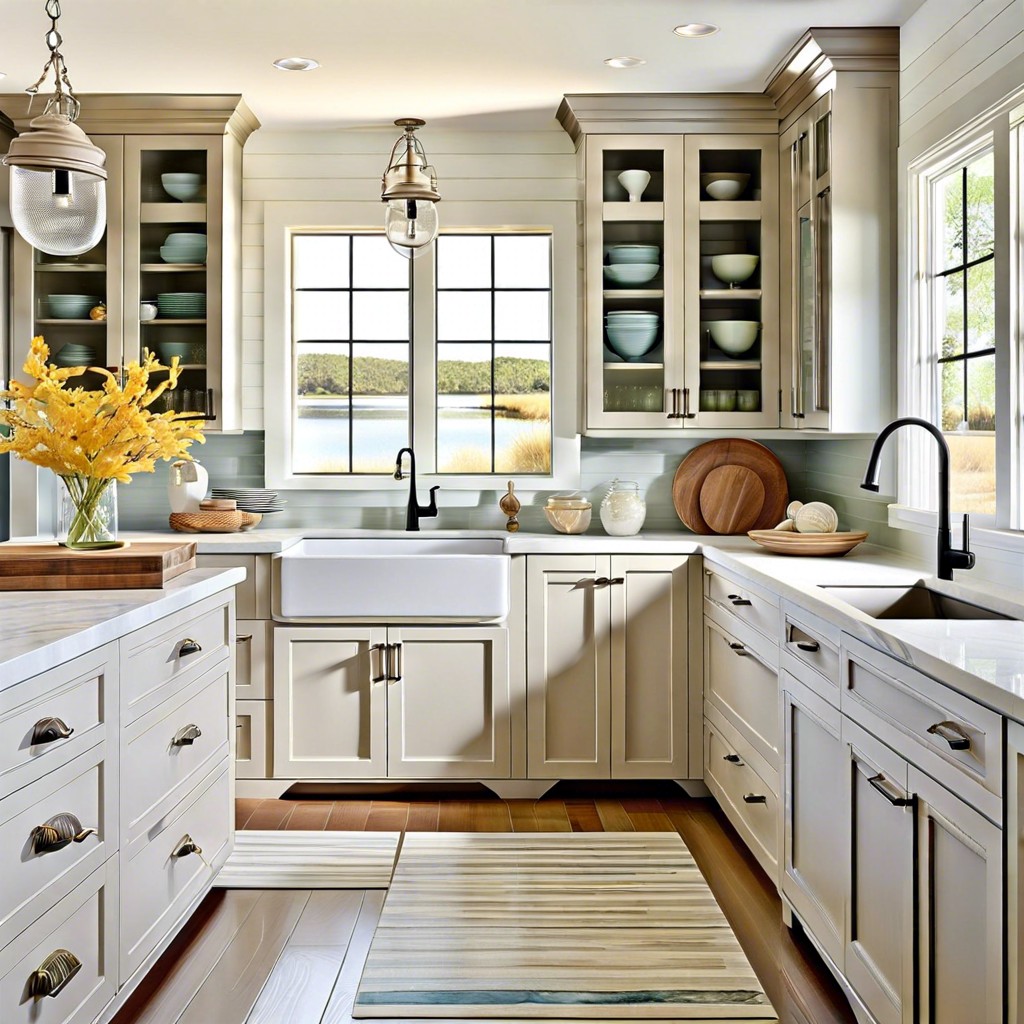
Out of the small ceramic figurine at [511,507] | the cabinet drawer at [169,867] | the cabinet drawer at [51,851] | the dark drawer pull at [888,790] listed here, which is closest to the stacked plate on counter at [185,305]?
the small ceramic figurine at [511,507]

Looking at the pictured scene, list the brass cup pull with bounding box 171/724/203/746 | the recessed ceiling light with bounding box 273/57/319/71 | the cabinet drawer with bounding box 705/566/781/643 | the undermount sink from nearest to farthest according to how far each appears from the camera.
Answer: the brass cup pull with bounding box 171/724/203/746
the undermount sink
the cabinet drawer with bounding box 705/566/781/643
the recessed ceiling light with bounding box 273/57/319/71

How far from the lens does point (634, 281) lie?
13.7 ft

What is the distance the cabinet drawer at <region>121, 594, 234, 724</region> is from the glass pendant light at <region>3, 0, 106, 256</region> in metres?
0.87

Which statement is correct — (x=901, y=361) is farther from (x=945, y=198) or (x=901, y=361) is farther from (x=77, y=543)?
(x=77, y=543)

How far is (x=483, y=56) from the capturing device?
11.8 feet

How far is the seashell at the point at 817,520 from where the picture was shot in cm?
359

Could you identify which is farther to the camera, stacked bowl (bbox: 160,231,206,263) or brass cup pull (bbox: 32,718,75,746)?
stacked bowl (bbox: 160,231,206,263)

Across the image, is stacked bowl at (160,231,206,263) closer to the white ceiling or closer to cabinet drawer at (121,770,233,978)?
the white ceiling

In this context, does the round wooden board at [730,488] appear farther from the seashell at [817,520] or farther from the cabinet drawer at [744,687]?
the seashell at [817,520]

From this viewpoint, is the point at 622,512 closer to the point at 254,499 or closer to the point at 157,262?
the point at 254,499

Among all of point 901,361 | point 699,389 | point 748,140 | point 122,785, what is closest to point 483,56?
point 748,140

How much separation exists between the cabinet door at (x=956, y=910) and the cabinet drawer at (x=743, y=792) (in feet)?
3.40

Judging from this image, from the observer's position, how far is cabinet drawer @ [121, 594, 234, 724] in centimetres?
223

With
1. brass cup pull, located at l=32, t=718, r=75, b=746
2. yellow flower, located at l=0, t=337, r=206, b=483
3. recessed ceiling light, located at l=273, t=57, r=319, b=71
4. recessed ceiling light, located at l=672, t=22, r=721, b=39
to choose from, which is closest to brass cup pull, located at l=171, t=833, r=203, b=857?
brass cup pull, located at l=32, t=718, r=75, b=746
